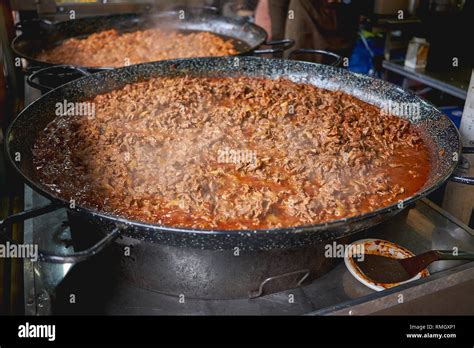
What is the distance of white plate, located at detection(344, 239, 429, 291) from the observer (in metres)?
2.00

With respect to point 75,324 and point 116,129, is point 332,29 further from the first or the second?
point 75,324

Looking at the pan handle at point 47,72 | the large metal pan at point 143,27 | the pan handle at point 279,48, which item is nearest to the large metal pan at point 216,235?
the pan handle at point 47,72

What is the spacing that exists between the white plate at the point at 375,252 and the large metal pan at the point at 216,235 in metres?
0.17

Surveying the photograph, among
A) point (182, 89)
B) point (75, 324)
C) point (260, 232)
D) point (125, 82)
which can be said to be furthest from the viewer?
point (125, 82)

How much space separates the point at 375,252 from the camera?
2162 millimetres

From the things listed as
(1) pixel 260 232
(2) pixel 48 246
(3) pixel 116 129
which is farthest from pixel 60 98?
(1) pixel 260 232

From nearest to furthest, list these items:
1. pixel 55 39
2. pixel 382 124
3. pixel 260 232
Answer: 1. pixel 260 232
2. pixel 382 124
3. pixel 55 39

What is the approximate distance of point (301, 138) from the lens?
240 cm

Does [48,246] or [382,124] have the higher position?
[382,124]

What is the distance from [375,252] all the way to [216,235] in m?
1.04

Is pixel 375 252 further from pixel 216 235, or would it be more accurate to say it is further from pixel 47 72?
pixel 47 72

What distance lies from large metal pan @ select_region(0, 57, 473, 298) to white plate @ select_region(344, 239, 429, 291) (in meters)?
0.17

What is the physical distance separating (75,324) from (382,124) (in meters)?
1.96

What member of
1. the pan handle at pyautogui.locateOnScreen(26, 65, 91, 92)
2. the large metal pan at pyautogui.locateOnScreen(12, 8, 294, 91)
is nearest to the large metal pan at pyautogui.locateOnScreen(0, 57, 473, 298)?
the pan handle at pyautogui.locateOnScreen(26, 65, 91, 92)
